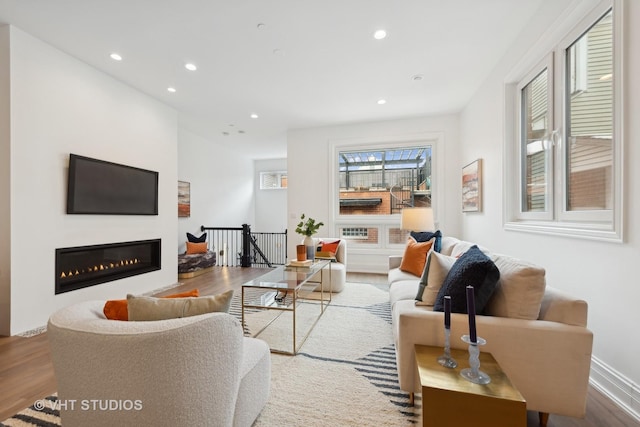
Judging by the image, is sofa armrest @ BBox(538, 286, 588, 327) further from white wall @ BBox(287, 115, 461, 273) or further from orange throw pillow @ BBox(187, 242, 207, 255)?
orange throw pillow @ BBox(187, 242, 207, 255)

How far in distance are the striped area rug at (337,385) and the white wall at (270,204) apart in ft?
19.3

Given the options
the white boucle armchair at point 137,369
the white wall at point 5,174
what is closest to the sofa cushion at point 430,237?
the white boucle armchair at point 137,369

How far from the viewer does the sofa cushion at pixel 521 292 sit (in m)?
1.34

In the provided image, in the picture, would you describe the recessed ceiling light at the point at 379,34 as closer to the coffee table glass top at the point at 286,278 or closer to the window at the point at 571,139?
the window at the point at 571,139

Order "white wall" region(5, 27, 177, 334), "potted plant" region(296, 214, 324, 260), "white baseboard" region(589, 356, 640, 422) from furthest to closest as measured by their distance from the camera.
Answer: "potted plant" region(296, 214, 324, 260) → "white wall" region(5, 27, 177, 334) → "white baseboard" region(589, 356, 640, 422)

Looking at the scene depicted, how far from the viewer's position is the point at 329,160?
536 cm

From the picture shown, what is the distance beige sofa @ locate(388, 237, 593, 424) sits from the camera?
125cm

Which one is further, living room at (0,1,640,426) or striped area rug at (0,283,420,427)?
living room at (0,1,640,426)

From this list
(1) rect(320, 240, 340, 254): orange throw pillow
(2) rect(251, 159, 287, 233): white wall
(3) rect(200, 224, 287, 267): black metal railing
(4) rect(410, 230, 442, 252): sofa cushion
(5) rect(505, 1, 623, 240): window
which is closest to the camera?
(5) rect(505, 1, 623, 240): window

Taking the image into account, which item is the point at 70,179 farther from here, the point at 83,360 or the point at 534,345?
the point at 534,345

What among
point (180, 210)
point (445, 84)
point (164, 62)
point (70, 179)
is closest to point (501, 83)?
point (445, 84)

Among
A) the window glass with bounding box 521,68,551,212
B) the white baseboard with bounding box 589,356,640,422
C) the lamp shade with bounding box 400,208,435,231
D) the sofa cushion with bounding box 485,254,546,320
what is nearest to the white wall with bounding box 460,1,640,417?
the white baseboard with bounding box 589,356,640,422

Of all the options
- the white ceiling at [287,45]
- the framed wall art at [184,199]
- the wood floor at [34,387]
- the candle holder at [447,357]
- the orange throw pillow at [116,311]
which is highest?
the white ceiling at [287,45]

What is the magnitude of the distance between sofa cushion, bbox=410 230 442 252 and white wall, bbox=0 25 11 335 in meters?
Answer: 4.34
